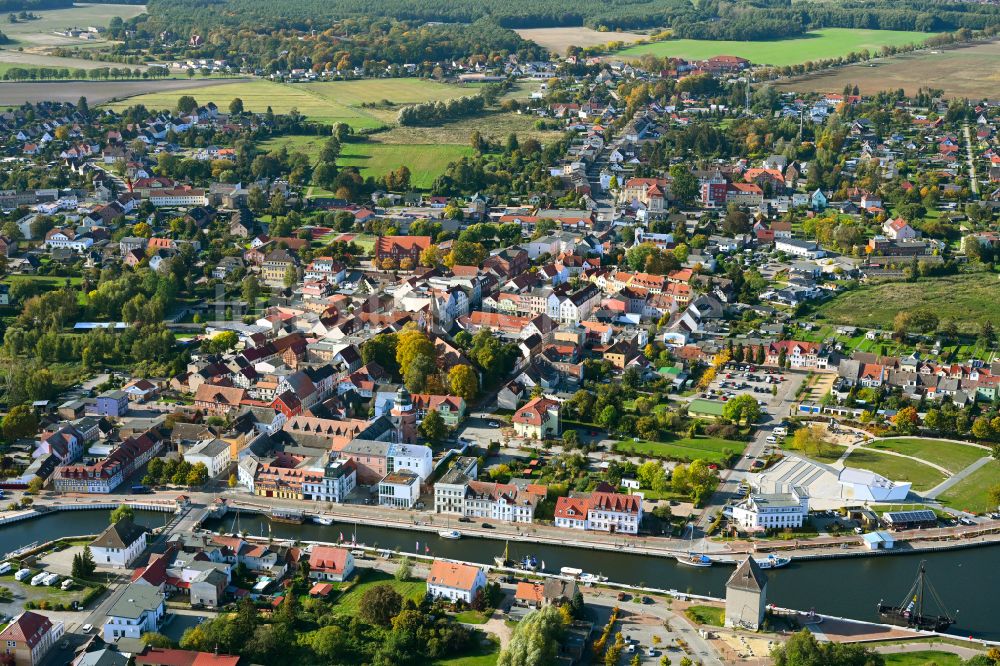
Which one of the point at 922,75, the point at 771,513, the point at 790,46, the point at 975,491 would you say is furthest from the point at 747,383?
the point at 790,46

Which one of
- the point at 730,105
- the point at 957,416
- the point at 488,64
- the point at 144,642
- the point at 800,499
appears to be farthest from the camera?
the point at 488,64

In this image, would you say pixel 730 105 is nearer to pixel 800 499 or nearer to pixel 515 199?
pixel 515 199

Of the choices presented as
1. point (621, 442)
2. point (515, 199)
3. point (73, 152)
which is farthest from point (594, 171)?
point (621, 442)

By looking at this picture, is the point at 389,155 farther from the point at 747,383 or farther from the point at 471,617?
the point at 471,617

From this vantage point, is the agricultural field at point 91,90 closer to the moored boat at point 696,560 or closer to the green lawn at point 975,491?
the moored boat at point 696,560

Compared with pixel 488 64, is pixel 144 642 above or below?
below

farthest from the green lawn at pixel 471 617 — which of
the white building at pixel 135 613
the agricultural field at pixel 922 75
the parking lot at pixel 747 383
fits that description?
the agricultural field at pixel 922 75

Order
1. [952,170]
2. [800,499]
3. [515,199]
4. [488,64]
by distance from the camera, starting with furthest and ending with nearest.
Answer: [488,64] → [952,170] → [515,199] → [800,499]

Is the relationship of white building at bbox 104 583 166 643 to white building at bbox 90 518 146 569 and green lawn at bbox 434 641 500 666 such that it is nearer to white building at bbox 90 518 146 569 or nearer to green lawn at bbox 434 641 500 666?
white building at bbox 90 518 146 569

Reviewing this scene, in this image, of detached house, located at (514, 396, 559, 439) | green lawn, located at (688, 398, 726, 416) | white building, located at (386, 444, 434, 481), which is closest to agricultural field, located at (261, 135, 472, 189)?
green lawn, located at (688, 398, 726, 416)
